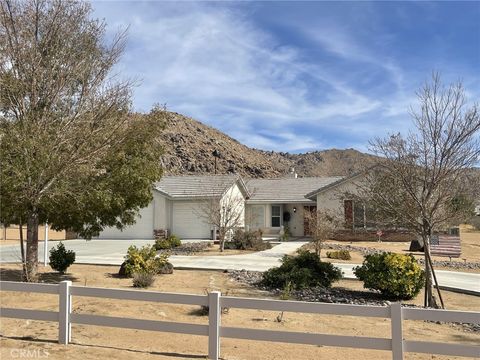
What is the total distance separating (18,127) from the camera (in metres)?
11.2

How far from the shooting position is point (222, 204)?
28.4 meters

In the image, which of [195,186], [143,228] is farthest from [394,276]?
[143,228]

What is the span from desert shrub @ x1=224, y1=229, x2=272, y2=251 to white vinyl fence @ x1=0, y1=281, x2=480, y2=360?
713 inches

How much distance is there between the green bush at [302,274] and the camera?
1333 cm

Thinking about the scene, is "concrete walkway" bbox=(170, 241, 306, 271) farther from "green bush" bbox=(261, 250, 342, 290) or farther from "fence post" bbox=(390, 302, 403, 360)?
"fence post" bbox=(390, 302, 403, 360)

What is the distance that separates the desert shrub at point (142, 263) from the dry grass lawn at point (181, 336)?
1086mm

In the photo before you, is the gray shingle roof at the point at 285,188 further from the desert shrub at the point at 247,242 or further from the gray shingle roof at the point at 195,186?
the desert shrub at the point at 247,242

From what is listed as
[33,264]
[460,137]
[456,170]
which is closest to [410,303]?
[456,170]

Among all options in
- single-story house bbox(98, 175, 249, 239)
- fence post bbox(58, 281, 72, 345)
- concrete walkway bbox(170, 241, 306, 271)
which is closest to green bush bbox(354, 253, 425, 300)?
concrete walkway bbox(170, 241, 306, 271)

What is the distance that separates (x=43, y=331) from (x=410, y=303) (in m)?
8.67

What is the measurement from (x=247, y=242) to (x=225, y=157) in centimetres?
7789

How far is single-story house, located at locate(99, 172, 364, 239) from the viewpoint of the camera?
104 feet

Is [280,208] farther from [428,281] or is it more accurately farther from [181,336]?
[181,336]

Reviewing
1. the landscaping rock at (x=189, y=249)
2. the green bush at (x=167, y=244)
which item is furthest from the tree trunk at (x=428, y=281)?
the green bush at (x=167, y=244)
